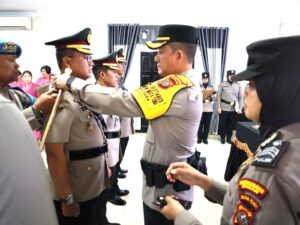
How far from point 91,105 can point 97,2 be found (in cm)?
435

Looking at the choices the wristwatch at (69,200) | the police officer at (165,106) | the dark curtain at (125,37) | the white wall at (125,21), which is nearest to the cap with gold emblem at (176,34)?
the police officer at (165,106)

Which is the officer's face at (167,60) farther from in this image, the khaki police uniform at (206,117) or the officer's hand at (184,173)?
the khaki police uniform at (206,117)

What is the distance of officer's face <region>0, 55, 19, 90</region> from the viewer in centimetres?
152

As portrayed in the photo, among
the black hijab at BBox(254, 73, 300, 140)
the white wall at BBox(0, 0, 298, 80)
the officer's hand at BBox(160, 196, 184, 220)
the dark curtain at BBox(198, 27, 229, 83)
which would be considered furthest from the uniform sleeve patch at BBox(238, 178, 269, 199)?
the dark curtain at BBox(198, 27, 229, 83)

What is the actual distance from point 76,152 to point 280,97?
1.11 meters

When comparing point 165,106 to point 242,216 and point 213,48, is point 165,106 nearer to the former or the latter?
point 242,216

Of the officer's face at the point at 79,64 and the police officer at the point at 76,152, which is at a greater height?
the officer's face at the point at 79,64

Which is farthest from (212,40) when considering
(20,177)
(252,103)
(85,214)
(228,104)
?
(20,177)

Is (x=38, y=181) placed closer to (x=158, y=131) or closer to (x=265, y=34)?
(x=158, y=131)

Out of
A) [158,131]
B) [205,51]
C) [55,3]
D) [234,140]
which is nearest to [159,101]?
[158,131]

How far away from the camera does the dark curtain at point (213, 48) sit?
20.3 ft

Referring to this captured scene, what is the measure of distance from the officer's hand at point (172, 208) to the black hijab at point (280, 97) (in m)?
0.44

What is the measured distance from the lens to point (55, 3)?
17.2ft

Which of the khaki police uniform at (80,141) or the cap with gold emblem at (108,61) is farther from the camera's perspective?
the cap with gold emblem at (108,61)
